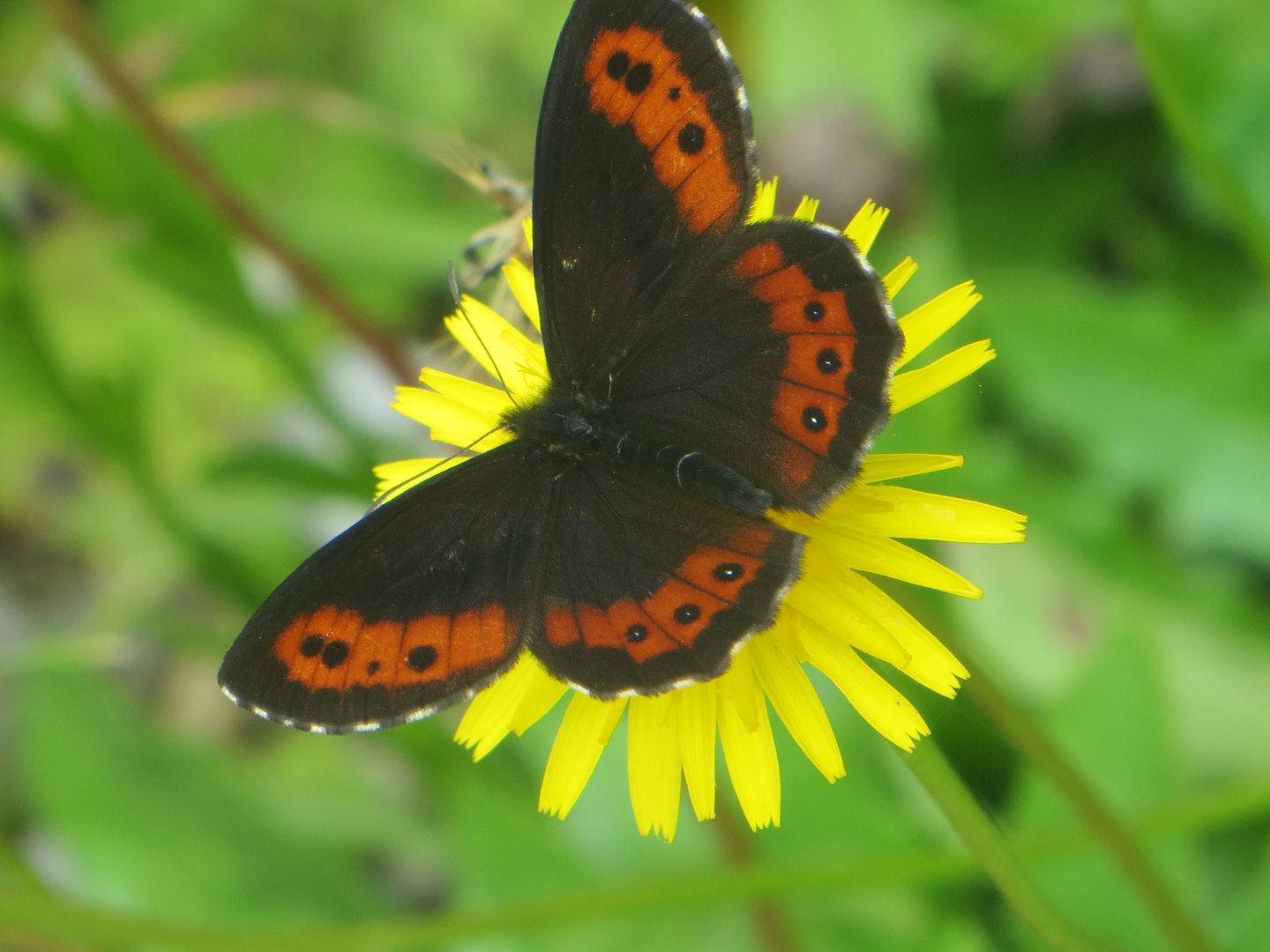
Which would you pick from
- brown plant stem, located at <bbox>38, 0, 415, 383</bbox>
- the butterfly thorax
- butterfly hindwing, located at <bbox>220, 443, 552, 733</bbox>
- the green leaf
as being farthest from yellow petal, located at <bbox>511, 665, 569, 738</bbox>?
the green leaf

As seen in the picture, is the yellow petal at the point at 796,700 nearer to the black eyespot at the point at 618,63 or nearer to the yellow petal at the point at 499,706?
the yellow petal at the point at 499,706

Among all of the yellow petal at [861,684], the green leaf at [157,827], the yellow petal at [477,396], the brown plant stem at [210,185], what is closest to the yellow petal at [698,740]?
the yellow petal at [861,684]

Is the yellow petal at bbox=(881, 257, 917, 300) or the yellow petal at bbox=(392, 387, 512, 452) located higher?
the yellow petal at bbox=(392, 387, 512, 452)

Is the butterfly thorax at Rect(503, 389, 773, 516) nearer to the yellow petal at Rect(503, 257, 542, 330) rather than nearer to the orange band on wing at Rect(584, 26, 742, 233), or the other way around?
the yellow petal at Rect(503, 257, 542, 330)

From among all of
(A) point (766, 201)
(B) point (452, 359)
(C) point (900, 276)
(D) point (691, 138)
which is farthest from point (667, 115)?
(B) point (452, 359)

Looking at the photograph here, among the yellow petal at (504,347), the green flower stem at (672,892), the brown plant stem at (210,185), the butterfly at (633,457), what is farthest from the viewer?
the brown plant stem at (210,185)

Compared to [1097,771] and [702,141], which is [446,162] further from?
[1097,771]


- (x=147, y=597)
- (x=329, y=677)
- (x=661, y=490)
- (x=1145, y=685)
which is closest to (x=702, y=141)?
(x=661, y=490)
